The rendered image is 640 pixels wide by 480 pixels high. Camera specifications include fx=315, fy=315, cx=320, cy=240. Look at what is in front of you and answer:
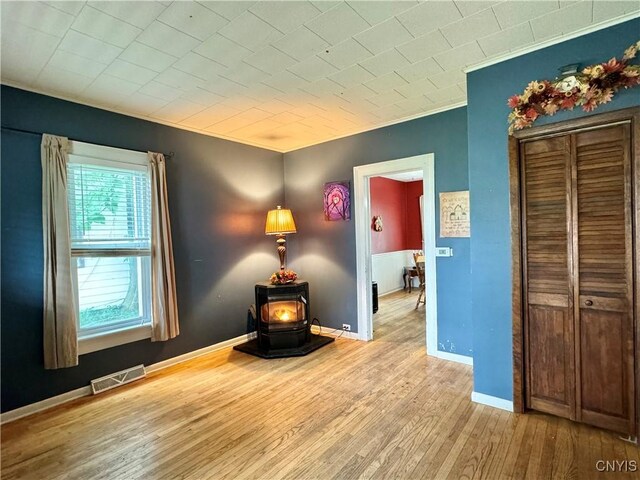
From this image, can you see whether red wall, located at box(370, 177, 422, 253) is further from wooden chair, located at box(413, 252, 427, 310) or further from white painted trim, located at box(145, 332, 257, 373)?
white painted trim, located at box(145, 332, 257, 373)

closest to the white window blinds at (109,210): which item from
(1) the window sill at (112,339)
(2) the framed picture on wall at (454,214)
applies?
(1) the window sill at (112,339)

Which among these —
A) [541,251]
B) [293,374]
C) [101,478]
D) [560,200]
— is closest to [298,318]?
[293,374]

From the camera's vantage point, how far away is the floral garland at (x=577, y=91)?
1889mm

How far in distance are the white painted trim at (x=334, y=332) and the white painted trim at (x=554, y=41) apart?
3.17 meters

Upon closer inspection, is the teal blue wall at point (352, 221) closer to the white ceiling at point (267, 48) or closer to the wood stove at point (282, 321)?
the white ceiling at point (267, 48)

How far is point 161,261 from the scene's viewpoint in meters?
3.28

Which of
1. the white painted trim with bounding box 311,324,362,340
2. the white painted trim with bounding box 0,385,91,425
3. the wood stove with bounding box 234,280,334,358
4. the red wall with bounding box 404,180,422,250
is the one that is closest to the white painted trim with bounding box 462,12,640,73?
the wood stove with bounding box 234,280,334,358

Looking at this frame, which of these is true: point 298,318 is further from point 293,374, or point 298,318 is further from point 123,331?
point 123,331

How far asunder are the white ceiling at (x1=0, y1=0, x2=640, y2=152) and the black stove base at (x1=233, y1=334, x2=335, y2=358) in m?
2.67

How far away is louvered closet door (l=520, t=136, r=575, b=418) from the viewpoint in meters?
2.17

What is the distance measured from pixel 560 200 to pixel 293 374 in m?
2.70

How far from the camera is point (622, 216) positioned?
6.49 feet

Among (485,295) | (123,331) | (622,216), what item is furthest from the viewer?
(123,331)

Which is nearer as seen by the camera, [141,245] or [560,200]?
[560,200]
